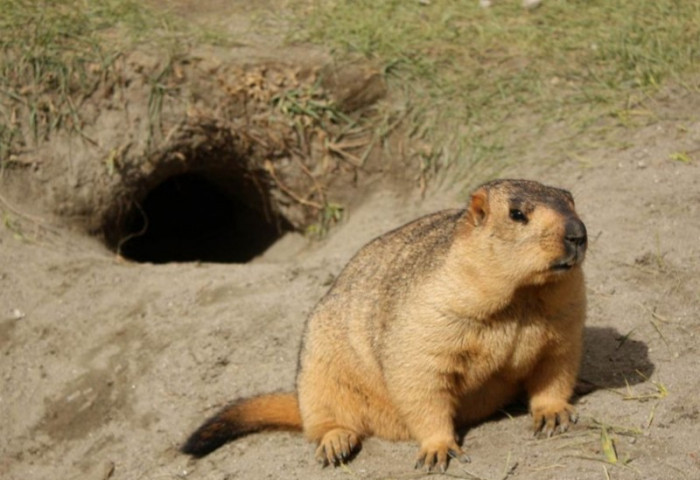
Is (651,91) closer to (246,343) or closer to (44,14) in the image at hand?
(246,343)

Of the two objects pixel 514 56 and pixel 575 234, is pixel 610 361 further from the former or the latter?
pixel 514 56

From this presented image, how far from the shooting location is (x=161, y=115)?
7.96 metres

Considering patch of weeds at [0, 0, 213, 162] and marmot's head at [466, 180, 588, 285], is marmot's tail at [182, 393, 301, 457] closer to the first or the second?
marmot's head at [466, 180, 588, 285]

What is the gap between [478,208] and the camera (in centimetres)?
427

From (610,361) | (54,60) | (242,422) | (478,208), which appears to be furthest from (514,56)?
(242,422)

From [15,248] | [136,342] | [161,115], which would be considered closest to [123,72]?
[161,115]

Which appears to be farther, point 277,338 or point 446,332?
point 277,338

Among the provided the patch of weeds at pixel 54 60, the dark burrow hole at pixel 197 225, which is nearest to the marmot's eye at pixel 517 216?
the patch of weeds at pixel 54 60

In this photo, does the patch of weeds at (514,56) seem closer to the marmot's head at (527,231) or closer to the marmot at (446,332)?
the marmot at (446,332)

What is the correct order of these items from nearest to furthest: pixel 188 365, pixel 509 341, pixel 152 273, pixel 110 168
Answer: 1. pixel 509 341
2. pixel 188 365
3. pixel 152 273
4. pixel 110 168

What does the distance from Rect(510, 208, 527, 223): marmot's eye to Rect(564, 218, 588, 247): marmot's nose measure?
0.21 meters

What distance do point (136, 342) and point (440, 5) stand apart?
382cm

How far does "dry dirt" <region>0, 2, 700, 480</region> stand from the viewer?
459 centimetres

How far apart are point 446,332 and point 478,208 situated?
532 mm
